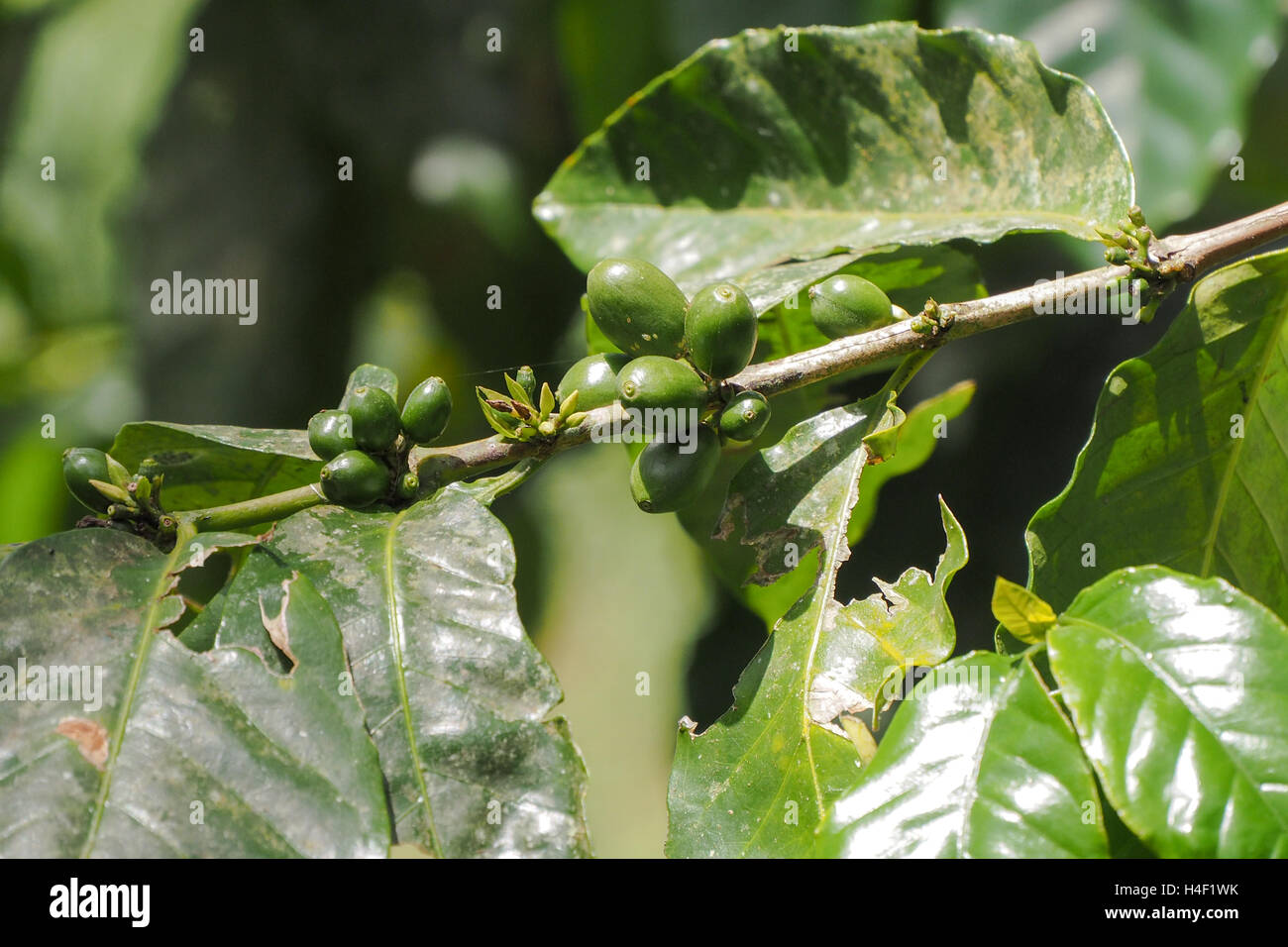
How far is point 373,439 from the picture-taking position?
3.88 ft

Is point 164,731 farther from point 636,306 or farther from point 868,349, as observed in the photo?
point 868,349

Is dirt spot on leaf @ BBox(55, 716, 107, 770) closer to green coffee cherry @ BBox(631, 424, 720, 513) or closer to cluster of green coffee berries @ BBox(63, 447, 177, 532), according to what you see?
cluster of green coffee berries @ BBox(63, 447, 177, 532)

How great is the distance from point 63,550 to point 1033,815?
999 millimetres

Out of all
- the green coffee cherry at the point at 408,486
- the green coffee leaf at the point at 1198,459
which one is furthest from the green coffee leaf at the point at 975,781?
the green coffee cherry at the point at 408,486

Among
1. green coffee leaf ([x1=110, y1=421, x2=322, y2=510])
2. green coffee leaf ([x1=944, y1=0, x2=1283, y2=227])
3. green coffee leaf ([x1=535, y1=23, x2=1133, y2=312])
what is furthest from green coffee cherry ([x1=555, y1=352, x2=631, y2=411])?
green coffee leaf ([x1=944, y1=0, x2=1283, y2=227])

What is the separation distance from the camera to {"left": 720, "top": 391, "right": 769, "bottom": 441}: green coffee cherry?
1.13m

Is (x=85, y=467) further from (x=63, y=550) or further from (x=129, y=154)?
(x=129, y=154)

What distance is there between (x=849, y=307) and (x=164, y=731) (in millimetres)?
865

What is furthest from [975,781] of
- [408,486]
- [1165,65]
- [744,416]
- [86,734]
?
[1165,65]

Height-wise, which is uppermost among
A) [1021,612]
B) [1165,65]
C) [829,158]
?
[1165,65]

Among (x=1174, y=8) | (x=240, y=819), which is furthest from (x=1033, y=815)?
(x=1174, y=8)

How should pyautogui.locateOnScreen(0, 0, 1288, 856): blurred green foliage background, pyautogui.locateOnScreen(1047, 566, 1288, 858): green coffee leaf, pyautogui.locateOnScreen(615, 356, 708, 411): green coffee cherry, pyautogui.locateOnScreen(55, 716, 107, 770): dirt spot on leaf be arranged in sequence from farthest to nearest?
pyautogui.locateOnScreen(0, 0, 1288, 856): blurred green foliage background
pyautogui.locateOnScreen(615, 356, 708, 411): green coffee cherry
pyautogui.locateOnScreen(55, 716, 107, 770): dirt spot on leaf
pyautogui.locateOnScreen(1047, 566, 1288, 858): green coffee leaf

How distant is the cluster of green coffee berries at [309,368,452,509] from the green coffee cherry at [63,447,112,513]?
0.23 meters

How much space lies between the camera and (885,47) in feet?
4.93
